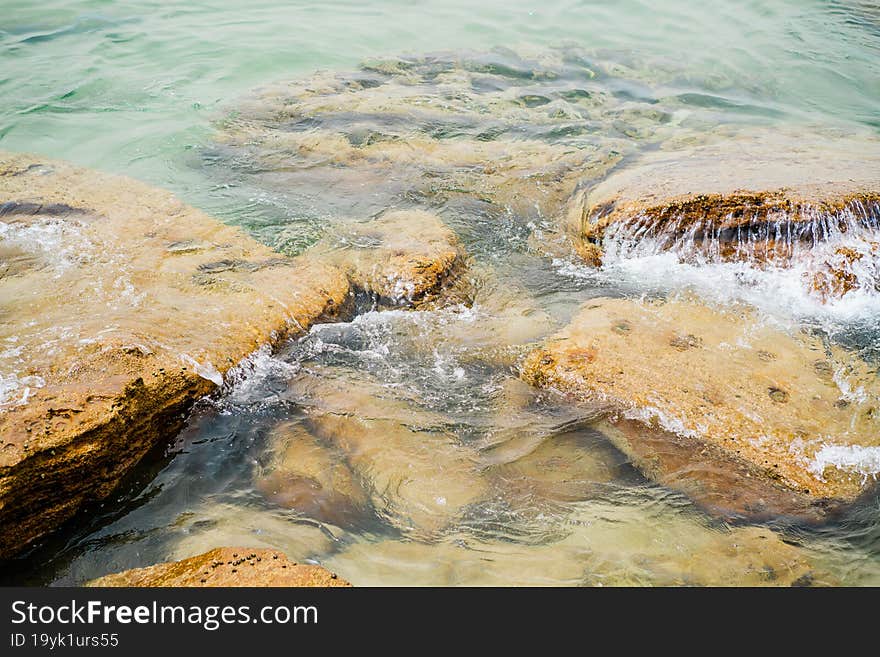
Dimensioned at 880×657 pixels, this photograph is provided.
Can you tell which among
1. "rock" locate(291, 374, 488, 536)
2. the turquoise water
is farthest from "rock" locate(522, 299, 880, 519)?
the turquoise water

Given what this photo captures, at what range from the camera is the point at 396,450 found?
4059 mm

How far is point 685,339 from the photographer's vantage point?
4.84 meters

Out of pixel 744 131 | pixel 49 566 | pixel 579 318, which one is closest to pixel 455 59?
pixel 744 131

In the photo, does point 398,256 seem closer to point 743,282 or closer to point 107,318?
point 107,318

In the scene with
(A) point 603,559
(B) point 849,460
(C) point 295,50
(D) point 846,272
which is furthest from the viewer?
(C) point 295,50

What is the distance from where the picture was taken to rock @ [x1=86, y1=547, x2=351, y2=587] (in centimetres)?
287

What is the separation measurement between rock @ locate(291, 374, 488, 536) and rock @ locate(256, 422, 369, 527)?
81mm

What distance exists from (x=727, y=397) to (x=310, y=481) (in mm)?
2779

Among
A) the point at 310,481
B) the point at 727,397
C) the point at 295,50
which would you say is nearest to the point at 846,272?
the point at 727,397

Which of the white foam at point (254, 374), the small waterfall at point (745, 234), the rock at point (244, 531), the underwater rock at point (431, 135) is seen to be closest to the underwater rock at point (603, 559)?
the rock at point (244, 531)

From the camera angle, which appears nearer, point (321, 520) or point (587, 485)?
point (321, 520)

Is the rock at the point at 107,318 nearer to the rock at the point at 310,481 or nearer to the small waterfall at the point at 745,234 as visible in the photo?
the rock at the point at 310,481
